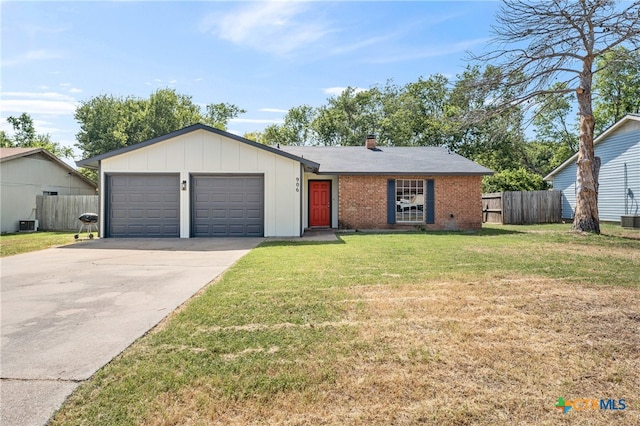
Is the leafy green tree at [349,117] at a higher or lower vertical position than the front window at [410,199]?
higher

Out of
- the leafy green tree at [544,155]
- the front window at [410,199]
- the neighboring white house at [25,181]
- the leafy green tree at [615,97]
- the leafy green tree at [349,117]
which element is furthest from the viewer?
the leafy green tree at [544,155]

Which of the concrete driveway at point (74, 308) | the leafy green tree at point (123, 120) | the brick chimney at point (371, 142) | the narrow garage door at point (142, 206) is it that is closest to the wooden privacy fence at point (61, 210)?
the narrow garage door at point (142, 206)

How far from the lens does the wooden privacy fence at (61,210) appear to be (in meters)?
17.0

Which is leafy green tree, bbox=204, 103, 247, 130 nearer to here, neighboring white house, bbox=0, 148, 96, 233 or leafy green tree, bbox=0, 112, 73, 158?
leafy green tree, bbox=0, 112, 73, 158

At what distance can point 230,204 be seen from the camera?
12211mm

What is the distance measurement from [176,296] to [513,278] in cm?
491

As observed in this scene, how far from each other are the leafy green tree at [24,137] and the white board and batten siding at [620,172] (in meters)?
45.4

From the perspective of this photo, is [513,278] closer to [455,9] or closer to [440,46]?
[455,9]

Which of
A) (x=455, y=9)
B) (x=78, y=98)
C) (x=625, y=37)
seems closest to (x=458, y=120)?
(x=455, y=9)

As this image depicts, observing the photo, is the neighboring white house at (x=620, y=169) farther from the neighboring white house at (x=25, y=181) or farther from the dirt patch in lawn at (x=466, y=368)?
the neighboring white house at (x=25, y=181)

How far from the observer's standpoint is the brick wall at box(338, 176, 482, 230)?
14.5 metres

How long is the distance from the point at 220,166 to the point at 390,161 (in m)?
7.51

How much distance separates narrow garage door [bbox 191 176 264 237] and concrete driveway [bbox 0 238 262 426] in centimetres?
339

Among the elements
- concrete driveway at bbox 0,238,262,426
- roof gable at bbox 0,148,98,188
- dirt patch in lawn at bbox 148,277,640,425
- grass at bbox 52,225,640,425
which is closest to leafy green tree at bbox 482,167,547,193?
grass at bbox 52,225,640,425
